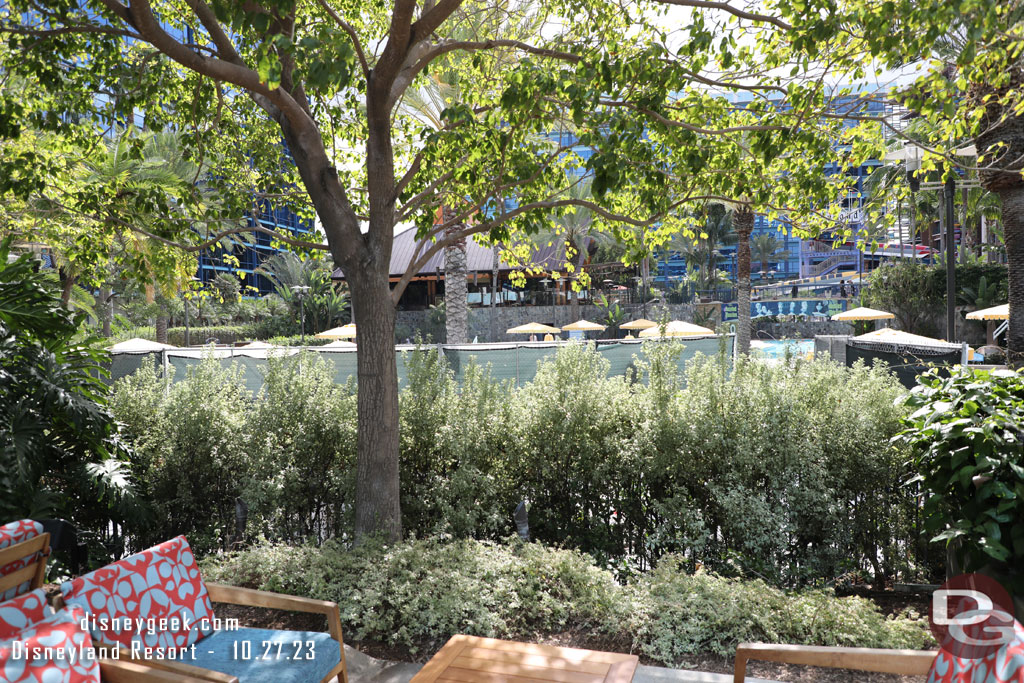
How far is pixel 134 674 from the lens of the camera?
290 cm

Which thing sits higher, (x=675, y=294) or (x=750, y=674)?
(x=675, y=294)

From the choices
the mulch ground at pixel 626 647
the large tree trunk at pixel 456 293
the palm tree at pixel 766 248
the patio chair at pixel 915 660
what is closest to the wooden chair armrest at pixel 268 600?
the mulch ground at pixel 626 647

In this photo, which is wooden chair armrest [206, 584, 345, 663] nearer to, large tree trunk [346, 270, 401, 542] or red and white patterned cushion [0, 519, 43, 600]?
red and white patterned cushion [0, 519, 43, 600]

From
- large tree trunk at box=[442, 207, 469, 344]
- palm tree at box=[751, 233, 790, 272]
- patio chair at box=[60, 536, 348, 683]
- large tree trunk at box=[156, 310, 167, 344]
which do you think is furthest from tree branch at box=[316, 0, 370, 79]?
palm tree at box=[751, 233, 790, 272]

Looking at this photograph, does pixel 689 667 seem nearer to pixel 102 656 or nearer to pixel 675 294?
pixel 102 656

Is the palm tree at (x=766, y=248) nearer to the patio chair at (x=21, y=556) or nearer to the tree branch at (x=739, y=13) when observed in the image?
the tree branch at (x=739, y=13)

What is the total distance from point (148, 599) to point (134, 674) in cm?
68

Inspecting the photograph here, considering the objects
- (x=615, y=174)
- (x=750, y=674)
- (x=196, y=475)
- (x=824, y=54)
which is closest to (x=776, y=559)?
(x=750, y=674)

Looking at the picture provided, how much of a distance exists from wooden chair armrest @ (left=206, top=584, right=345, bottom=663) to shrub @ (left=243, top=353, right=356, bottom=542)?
2240mm

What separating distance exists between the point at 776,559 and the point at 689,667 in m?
1.85

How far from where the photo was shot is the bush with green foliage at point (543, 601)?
430cm

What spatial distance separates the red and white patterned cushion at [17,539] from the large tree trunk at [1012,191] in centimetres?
1116

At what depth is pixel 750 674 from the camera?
4418mm

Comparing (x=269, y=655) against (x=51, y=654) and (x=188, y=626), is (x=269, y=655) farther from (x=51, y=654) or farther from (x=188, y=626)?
(x=51, y=654)
